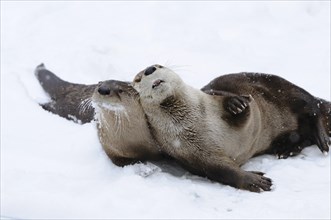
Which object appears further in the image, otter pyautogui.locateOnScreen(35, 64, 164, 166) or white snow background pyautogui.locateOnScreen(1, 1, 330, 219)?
otter pyautogui.locateOnScreen(35, 64, 164, 166)

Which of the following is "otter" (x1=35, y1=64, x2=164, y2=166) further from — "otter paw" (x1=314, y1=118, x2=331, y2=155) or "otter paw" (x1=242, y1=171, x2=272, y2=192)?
"otter paw" (x1=314, y1=118, x2=331, y2=155)

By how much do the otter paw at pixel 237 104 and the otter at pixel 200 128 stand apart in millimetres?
33

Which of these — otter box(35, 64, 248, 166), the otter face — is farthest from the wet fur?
the otter face

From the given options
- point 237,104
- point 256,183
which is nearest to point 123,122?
point 237,104

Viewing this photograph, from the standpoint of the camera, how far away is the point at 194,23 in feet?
25.1

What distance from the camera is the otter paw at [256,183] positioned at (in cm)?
423

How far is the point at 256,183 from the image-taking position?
4266 mm

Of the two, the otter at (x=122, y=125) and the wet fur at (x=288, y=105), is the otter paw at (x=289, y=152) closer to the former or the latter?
the wet fur at (x=288, y=105)

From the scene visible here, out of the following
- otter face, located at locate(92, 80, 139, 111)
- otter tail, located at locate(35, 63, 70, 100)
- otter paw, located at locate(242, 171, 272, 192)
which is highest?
otter face, located at locate(92, 80, 139, 111)

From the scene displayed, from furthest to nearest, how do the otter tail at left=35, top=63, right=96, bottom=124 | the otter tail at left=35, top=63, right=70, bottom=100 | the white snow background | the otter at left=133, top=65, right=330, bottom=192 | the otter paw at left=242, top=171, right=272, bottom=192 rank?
the otter tail at left=35, top=63, right=70, bottom=100 → the otter tail at left=35, top=63, right=96, bottom=124 → the otter at left=133, top=65, right=330, bottom=192 → the otter paw at left=242, top=171, right=272, bottom=192 → the white snow background

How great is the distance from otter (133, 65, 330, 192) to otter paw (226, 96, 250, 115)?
0.11 feet

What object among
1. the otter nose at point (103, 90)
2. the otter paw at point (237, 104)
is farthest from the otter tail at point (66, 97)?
the otter paw at point (237, 104)

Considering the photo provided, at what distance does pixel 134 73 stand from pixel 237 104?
7.96 ft

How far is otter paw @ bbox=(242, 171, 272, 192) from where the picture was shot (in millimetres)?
4230
